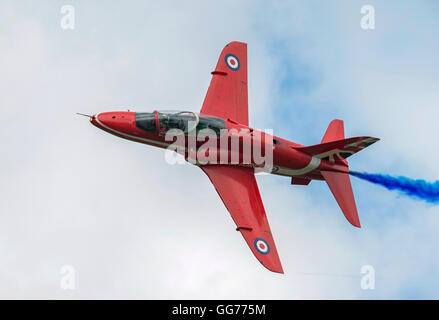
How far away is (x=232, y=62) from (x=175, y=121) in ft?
19.3

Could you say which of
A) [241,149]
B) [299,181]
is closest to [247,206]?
[241,149]

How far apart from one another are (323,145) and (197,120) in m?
6.14

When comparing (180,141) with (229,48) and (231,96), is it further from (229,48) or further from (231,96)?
(229,48)

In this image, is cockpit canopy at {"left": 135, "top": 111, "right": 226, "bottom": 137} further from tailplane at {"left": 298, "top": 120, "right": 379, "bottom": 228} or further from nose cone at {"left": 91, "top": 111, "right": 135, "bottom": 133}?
tailplane at {"left": 298, "top": 120, "right": 379, "bottom": 228}

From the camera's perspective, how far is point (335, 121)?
38.1 m

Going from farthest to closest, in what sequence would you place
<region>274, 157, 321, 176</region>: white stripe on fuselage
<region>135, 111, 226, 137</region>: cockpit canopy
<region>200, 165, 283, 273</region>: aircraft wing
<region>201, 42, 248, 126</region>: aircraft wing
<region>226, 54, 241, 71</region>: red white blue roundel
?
1. <region>226, 54, 241, 71</region>: red white blue roundel
2. <region>201, 42, 248, 126</region>: aircraft wing
3. <region>274, 157, 321, 176</region>: white stripe on fuselage
4. <region>135, 111, 226, 137</region>: cockpit canopy
5. <region>200, 165, 283, 273</region>: aircraft wing

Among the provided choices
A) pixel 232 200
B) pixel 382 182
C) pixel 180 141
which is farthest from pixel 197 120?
pixel 382 182

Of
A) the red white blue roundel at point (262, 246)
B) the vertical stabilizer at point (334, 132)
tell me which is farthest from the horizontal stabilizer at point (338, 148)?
the red white blue roundel at point (262, 246)

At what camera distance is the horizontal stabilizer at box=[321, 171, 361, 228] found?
35.8 m

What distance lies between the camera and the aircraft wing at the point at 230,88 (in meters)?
37.0

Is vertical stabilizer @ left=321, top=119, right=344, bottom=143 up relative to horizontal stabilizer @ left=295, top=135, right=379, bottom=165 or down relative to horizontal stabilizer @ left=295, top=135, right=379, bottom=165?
up

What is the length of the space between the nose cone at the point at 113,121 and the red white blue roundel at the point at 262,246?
7628 millimetres

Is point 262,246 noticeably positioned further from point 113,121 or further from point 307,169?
point 113,121

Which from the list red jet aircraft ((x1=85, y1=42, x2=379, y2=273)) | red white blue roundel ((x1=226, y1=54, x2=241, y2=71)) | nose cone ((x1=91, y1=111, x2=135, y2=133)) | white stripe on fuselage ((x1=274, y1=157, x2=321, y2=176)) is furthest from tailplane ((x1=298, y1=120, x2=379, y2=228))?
nose cone ((x1=91, y1=111, x2=135, y2=133))
